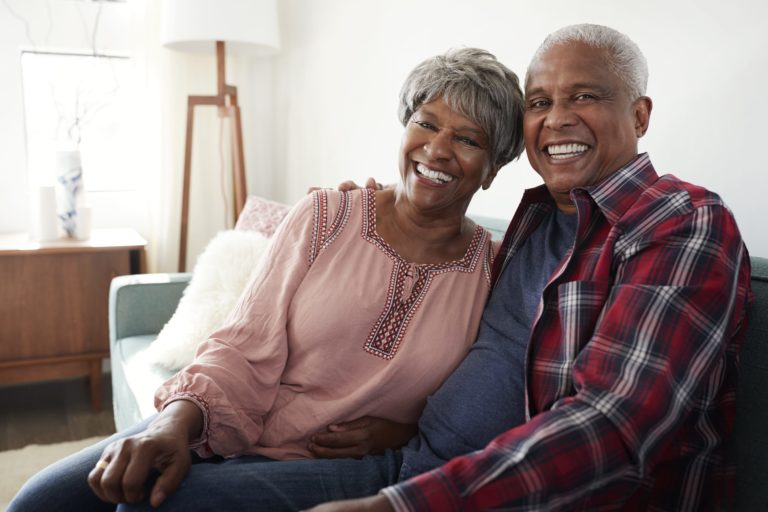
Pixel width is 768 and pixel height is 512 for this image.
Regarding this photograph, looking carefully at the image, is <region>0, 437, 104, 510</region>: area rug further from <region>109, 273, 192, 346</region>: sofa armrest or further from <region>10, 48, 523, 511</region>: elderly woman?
<region>10, 48, 523, 511</region>: elderly woman

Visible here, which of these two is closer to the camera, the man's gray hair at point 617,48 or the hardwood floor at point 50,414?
the man's gray hair at point 617,48

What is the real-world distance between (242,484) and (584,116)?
2.56 feet

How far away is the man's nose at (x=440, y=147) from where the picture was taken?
48.9 inches

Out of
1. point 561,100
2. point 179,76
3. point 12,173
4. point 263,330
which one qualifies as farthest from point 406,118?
point 12,173

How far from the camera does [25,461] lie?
220cm

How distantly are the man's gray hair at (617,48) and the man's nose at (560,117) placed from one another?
9 centimetres

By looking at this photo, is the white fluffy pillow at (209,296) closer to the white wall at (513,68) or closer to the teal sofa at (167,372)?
the teal sofa at (167,372)

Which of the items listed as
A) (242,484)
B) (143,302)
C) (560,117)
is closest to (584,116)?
(560,117)

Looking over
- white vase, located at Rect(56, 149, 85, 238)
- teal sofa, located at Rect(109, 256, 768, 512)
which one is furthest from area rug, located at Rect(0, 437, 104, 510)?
white vase, located at Rect(56, 149, 85, 238)

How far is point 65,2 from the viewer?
112 inches

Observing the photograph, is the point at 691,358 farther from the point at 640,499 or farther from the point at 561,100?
the point at 561,100

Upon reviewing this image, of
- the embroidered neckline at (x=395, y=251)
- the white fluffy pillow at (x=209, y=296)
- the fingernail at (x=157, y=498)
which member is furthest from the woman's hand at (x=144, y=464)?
the white fluffy pillow at (x=209, y=296)

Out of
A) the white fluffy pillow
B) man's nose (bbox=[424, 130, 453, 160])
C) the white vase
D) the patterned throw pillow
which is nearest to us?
man's nose (bbox=[424, 130, 453, 160])

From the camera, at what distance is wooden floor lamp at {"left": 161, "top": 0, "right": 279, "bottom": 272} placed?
8.75 feet
